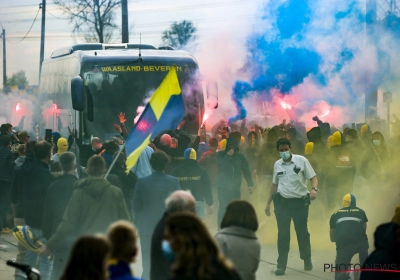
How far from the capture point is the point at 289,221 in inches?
421

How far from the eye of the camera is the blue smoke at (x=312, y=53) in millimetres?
20969

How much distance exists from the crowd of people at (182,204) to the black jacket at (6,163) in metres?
0.02

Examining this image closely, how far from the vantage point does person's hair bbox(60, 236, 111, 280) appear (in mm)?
3943

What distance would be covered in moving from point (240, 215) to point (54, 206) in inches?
119

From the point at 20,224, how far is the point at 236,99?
1383 cm

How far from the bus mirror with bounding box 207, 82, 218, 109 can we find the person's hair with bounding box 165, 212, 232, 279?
13.2 m

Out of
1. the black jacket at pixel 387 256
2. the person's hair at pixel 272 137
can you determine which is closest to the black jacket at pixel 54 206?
the black jacket at pixel 387 256

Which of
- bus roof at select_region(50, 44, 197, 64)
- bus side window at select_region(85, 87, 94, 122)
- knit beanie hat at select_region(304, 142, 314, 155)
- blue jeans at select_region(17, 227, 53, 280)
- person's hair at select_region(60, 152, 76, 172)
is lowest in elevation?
blue jeans at select_region(17, 227, 53, 280)

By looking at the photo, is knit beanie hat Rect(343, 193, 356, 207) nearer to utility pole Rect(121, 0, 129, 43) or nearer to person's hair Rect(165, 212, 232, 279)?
person's hair Rect(165, 212, 232, 279)

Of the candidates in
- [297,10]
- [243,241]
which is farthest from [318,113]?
[243,241]

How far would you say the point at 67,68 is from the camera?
18.4 m

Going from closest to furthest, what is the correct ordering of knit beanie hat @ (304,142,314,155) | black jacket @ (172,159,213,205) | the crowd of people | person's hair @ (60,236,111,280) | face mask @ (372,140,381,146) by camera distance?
1. person's hair @ (60,236,111,280)
2. the crowd of people
3. black jacket @ (172,159,213,205)
4. knit beanie hat @ (304,142,314,155)
5. face mask @ (372,140,381,146)

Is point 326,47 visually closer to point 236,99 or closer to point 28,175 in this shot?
point 236,99

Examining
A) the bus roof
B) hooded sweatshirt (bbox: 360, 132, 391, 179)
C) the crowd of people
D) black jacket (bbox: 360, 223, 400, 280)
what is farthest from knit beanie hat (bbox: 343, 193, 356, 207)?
the bus roof
